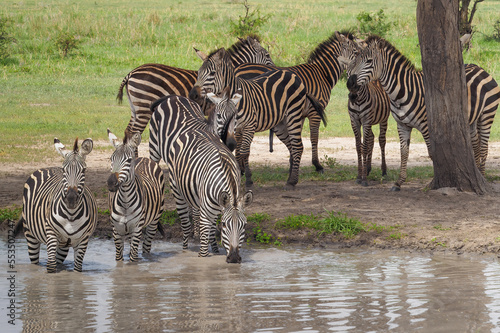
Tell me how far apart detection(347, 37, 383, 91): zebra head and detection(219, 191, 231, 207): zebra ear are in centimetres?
387

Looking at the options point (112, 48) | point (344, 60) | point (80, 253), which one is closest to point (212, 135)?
point (80, 253)

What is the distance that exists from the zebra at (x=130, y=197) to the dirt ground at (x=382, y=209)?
1.10 m

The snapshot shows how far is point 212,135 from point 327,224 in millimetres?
1606

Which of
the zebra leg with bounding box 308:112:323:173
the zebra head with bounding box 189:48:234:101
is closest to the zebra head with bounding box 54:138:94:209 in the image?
the zebra head with bounding box 189:48:234:101

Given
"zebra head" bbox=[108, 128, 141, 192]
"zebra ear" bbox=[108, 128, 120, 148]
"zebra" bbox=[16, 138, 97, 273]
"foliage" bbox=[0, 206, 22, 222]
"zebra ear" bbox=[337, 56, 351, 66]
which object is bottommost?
"foliage" bbox=[0, 206, 22, 222]

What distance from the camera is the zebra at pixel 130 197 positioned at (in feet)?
22.1

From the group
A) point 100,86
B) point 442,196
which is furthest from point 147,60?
point 442,196

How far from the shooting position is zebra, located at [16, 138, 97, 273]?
20.6 ft

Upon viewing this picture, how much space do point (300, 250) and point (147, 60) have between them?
16.9m

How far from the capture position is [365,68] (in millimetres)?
10070

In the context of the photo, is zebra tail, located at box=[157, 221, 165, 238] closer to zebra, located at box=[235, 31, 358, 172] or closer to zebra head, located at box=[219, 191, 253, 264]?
zebra head, located at box=[219, 191, 253, 264]

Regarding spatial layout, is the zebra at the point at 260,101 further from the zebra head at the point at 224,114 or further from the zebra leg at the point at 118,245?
the zebra leg at the point at 118,245

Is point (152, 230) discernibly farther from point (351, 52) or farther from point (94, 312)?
point (351, 52)

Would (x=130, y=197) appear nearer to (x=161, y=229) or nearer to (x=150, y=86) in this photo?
(x=161, y=229)
